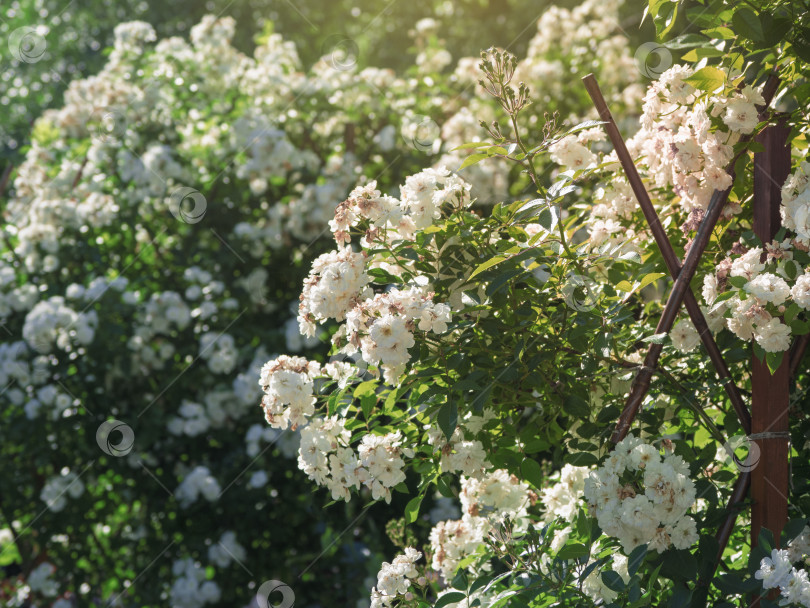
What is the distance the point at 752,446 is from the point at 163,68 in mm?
4011

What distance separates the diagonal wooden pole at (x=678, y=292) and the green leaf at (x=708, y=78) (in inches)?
4.5

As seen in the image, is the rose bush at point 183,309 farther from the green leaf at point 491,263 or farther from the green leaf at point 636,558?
the green leaf at point 636,558

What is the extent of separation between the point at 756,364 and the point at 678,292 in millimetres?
206

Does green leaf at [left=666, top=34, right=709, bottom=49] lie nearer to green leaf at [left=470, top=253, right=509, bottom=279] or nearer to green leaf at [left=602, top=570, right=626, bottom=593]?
green leaf at [left=470, top=253, right=509, bottom=279]

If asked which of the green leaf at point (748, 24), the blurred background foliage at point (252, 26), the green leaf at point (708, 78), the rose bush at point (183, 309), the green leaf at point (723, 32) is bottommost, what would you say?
the rose bush at point (183, 309)

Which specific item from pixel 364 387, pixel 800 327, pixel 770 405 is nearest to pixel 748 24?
pixel 800 327

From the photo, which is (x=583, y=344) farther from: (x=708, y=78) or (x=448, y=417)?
(x=708, y=78)

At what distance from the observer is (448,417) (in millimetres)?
1422

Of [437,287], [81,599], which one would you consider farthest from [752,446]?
[81,599]

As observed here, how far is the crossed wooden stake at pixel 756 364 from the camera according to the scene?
147 cm

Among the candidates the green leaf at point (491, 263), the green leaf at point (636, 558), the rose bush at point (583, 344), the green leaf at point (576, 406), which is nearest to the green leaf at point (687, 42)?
the rose bush at point (583, 344)

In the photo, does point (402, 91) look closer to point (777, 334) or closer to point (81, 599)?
point (81, 599)

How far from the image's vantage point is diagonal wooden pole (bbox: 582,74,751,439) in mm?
1495

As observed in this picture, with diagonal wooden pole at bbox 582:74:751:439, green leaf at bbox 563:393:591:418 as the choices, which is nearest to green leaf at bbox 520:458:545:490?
green leaf at bbox 563:393:591:418
